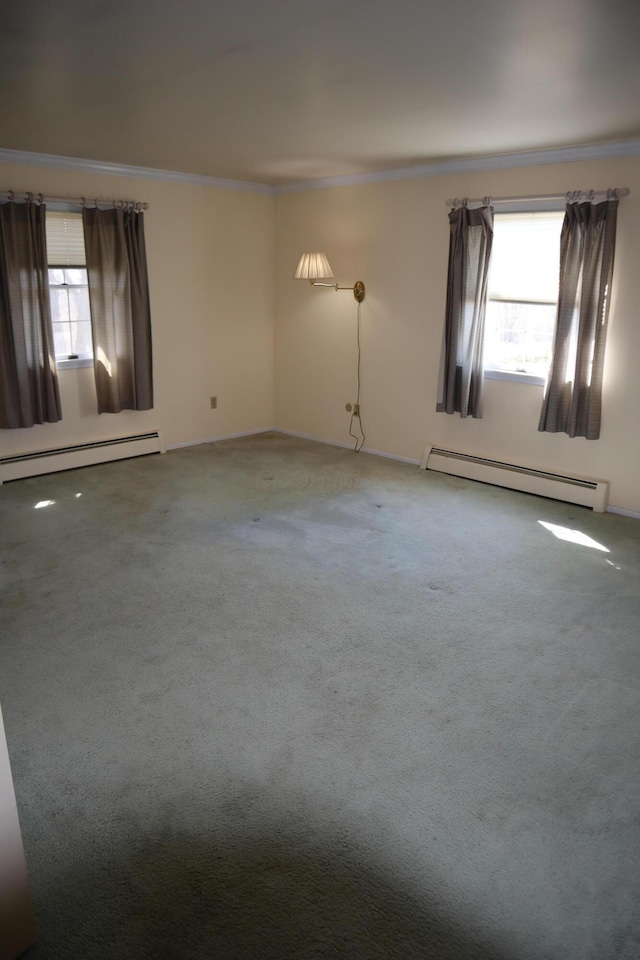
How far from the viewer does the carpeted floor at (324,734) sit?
1.88 m

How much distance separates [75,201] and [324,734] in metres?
4.74

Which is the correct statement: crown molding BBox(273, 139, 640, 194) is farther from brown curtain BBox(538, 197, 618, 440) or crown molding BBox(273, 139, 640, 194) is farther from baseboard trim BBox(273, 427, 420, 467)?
baseboard trim BBox(273, 427, 420, 467)

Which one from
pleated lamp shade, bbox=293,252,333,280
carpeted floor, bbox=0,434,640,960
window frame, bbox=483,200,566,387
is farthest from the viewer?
pleated lamp shade, bbox=293,252,333,280

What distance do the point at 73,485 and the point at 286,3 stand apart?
4082 mm

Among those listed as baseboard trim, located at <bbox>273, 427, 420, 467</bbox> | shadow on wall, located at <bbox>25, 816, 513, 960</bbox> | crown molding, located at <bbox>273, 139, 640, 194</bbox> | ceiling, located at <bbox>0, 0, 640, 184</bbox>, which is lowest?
shadow on wall, located at <bbox>25, 816, 513, 960</bbox>

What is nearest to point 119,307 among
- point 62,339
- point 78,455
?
point 62,339

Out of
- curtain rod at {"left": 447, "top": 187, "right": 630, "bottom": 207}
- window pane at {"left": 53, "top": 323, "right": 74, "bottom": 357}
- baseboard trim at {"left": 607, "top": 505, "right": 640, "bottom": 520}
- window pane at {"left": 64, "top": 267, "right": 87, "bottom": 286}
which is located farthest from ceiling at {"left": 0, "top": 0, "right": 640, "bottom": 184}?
baseboard trim at {"left": 607, "top": 505, "right": 640, "bottom": 520}

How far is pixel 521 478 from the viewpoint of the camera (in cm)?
536

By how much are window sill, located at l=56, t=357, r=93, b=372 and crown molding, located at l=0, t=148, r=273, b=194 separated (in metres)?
1.51

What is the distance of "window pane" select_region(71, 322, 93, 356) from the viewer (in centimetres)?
575

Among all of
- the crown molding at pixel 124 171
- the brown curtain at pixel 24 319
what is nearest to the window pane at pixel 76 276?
the brown curtain at pixel 24 319

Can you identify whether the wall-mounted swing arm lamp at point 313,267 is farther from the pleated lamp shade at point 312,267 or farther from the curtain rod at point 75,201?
the curtain rod at point 75,201

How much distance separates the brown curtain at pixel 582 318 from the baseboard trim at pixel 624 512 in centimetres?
55

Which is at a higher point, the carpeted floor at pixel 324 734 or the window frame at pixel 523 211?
the window frame at pixel 523 211
